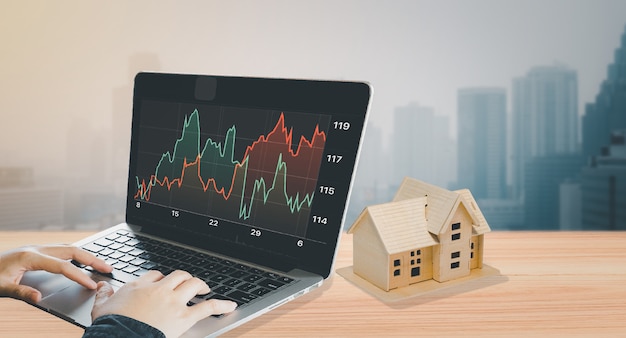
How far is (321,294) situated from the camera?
0.86 m

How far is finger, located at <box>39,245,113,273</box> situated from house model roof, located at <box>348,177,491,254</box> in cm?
38

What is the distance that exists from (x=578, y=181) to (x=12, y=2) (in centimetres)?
272

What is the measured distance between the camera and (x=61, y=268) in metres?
0.84

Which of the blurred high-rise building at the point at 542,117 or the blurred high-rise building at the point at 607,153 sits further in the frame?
the blurred high-rise building at the point at 607,153

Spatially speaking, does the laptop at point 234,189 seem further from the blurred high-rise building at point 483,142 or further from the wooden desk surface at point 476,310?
the blurred high-rise building at point 483,142

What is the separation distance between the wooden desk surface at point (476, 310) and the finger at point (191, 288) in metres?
0.08

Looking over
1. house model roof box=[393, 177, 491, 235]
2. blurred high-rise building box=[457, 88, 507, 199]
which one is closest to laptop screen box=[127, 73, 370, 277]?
house model roof box=[393, 177, 491, 235]

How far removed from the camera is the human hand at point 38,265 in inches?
32.3

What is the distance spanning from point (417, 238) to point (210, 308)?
328 mm

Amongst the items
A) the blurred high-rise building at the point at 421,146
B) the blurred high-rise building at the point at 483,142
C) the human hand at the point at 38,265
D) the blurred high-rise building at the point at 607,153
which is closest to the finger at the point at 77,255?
the human hand at the point at 38,265

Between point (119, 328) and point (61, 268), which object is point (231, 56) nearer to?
point (61, 268)

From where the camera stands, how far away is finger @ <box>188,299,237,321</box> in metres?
0.71

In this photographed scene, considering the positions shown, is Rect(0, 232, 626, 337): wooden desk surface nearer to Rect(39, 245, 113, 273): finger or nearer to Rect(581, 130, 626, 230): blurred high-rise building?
Rect(39, 245, 113, 273): finger

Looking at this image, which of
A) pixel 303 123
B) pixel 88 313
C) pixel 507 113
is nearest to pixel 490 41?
pixel 507 113
